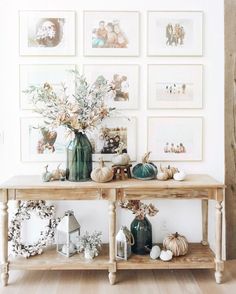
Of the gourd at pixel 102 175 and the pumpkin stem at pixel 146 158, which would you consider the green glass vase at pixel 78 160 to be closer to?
the gourd at pixel 102 175

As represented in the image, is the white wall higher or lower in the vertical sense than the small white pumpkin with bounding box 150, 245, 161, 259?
higher

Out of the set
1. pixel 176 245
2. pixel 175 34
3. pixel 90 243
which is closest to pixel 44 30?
pixel 175 34

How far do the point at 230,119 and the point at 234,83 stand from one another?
0.95ft

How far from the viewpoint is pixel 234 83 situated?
2.80 meters

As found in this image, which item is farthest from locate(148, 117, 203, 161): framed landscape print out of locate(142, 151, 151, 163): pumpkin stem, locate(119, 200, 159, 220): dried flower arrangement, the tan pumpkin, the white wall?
the tan pumpkin

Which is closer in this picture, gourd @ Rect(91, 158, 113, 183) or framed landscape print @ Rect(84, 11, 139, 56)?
gourd @ Rect(91, 158, 113, 183)

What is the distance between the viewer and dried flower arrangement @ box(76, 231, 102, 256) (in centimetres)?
253

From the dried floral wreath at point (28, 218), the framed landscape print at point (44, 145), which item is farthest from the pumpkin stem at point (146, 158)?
the dried floral wreath at point (28, 218)

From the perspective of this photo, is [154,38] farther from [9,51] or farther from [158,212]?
[158,212]

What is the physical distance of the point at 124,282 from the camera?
2.48 m

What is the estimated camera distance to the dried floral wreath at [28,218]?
254cm

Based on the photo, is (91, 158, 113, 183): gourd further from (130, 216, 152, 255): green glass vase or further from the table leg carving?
the table leg carving

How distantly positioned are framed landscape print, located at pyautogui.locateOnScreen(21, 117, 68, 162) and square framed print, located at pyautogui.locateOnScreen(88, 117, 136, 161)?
243mm

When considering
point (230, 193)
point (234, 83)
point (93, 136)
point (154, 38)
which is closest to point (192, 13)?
point (154, 38)
